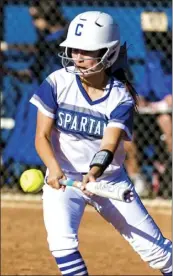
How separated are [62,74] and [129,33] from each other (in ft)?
18.6

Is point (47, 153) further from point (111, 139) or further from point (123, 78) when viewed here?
point (123, 78)

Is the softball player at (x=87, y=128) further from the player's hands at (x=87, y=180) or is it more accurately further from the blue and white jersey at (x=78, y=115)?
the player's hands at (x=87, y=180)

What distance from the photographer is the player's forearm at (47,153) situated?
5199 millimetres

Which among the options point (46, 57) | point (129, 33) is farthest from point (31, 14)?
point (129, 33)

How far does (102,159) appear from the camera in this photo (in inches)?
199

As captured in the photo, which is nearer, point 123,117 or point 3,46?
point 123,117

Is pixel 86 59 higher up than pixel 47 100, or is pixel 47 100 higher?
pixel 86 59

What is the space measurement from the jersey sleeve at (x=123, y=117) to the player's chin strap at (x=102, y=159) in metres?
0.26

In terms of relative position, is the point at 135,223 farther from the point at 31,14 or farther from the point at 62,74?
the point at 31,14

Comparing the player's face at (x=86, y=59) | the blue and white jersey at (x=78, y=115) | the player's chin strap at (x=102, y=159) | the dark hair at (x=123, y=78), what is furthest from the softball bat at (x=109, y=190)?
the dark hair at (x=123, y=78)

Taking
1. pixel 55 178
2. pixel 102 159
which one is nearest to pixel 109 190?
pixel 102 159

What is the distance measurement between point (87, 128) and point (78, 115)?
93 millimetres

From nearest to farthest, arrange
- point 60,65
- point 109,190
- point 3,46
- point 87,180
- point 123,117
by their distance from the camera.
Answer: point 109,190 → point 87,180 → point 123,117 → point 60,65 → point 3,46

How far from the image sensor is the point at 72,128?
5395 mm
